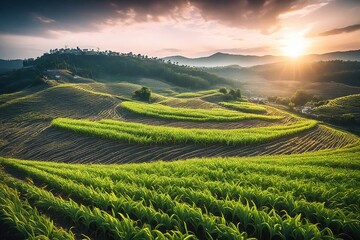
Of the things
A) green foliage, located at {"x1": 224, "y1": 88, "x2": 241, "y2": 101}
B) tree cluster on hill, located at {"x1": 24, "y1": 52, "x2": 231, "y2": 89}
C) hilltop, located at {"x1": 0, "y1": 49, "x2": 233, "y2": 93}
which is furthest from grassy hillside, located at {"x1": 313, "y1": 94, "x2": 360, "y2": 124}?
tree cluster on hill, located at {"x1": 24, "y1": 52, "x2": 231, "y2": 89}

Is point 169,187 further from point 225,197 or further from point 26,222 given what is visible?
point 26,222

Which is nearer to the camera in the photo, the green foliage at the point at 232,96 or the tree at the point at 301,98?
the tree at the point at 301,98

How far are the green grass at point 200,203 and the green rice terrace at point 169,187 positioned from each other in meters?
0.04

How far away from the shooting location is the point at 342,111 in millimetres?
55281

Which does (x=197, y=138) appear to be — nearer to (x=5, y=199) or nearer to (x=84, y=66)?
(x=5, y=199)

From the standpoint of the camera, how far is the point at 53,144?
25.6 metres

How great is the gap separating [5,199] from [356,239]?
12.3m

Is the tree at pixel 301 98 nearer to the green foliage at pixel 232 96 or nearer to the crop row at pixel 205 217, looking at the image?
the green foliage at pixel 232 96

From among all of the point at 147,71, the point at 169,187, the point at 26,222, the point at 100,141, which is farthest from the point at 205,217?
the point at 147,71

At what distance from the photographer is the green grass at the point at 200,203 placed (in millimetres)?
7965

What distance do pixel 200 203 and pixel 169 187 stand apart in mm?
1751

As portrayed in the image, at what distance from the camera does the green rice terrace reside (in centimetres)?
804

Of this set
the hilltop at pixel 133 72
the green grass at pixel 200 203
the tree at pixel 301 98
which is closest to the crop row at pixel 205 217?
the green grass at pixel 200 203

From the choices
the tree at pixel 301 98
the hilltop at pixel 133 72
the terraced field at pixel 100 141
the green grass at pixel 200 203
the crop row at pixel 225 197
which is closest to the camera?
the green grass at pixel 200 203
